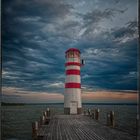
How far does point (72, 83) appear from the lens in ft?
25.2

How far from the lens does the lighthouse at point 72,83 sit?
770 centimetres

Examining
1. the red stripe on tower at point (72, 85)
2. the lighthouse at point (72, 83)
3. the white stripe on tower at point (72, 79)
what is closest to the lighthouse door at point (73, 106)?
the lighthouse at point (72, 83)

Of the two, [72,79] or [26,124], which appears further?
[26,124]

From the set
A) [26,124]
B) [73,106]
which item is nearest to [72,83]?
[73,106]

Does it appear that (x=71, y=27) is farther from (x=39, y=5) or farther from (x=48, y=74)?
(x=48, y=74)

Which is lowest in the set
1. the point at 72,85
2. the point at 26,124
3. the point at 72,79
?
the point at 26,124

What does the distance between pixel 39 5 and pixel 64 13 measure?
621 mm

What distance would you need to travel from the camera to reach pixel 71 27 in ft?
19.7

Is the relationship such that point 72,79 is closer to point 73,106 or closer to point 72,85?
point 72,85

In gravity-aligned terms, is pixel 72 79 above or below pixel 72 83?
A: above

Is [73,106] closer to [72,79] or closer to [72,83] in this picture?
[72,83]

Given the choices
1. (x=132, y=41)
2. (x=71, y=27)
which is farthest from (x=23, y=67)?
(x=132, y=41)

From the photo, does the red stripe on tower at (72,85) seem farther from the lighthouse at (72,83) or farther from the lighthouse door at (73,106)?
the lighthouse door at (73,106)

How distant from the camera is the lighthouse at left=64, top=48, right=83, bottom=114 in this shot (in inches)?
303
